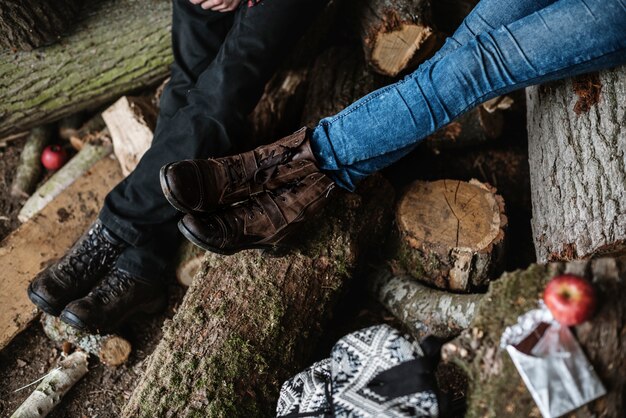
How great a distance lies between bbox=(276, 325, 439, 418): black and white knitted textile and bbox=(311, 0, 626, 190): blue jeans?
31.2 inches

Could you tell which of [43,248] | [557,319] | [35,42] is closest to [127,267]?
[43,248]

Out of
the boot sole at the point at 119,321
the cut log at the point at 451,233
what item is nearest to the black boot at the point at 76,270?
the boot sole at the point at 119,321

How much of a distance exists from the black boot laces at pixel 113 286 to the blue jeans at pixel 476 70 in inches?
45.7

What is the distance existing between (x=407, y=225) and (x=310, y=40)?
1.29 m

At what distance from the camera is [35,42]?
10.6ft

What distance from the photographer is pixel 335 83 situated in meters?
3.00


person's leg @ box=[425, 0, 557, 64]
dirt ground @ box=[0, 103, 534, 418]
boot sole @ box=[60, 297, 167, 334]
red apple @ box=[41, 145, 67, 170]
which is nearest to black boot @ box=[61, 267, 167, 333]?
boot sole @ box=[60, 297, 167, 334]

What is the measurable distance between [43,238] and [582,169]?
9.33 feet

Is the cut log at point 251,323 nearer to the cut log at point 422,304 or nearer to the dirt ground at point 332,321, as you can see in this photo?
the cut log at point 422,304

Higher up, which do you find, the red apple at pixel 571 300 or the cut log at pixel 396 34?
the cut log at pixel 396 34

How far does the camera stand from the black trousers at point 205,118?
103 inches

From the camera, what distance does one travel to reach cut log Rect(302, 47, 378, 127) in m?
2.89

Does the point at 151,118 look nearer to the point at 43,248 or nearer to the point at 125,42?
the point at 125,42

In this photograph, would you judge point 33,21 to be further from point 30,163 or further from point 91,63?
point 30,163
